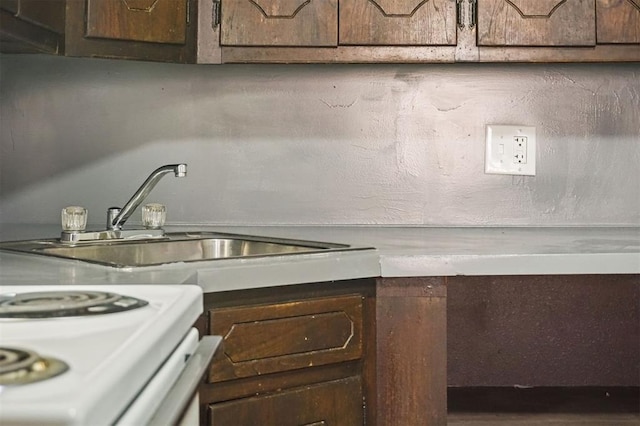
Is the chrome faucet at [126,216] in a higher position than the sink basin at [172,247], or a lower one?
higher

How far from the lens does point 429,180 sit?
1932mm

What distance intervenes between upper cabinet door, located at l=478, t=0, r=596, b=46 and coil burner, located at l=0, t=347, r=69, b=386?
1.38m

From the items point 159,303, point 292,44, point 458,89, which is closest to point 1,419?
point 159,303

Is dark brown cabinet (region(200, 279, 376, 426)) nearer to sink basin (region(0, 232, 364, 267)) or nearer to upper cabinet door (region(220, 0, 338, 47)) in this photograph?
sink basin (region(0, 232, 364, 267))

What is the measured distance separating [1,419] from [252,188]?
1.58 meters

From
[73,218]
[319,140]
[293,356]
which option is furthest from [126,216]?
[293,356]

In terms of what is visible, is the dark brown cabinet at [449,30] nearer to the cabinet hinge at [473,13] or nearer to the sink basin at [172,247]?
the cabinet hinge at [473,13]

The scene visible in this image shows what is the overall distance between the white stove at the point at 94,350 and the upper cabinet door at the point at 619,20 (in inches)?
50.2

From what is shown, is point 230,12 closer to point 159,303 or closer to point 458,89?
point 458,89

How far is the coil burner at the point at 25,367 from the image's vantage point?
1.34ft

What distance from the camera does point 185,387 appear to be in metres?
0.65

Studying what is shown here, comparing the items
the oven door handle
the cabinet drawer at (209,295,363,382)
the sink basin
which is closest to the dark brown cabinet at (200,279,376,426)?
the cabinet drawer at (209,295,363,382)

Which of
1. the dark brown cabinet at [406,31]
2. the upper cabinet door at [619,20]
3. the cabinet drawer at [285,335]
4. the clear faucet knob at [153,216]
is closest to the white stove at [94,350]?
the cabinet drawer at [285,335]

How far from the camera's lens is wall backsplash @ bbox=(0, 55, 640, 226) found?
1.90m
